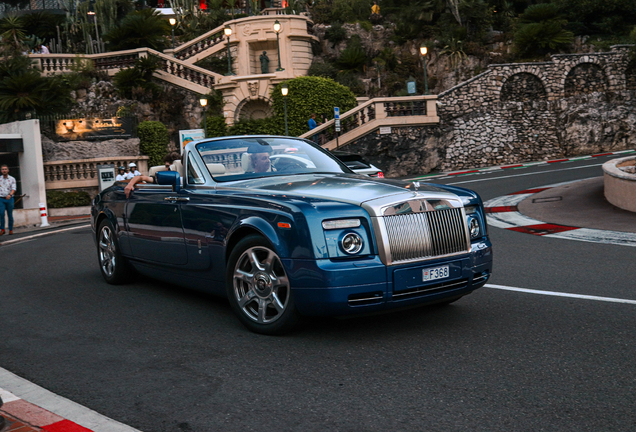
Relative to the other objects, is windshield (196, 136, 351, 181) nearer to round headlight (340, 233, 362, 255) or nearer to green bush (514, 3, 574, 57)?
round headlight (340, 233, 362, 255)

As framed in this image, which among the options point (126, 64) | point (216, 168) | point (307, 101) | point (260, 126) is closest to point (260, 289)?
point (216, 168)

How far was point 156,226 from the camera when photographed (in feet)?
22.5

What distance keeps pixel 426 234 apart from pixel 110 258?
460 centimetres

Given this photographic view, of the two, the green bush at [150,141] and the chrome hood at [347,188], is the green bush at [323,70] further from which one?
the chrome hood at [347,188]

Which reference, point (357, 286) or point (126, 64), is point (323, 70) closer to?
point (126, 64)

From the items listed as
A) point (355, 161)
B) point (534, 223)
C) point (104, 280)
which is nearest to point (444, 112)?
point (355, 161)

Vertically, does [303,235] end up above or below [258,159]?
below

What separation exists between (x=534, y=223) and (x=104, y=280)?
7898 millimetres

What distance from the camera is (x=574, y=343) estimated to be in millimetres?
4789

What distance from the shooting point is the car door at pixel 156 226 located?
644cm

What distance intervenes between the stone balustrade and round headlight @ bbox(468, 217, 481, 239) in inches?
950

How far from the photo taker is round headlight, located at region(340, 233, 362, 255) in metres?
4.88

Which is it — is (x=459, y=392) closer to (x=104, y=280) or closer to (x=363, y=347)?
(x=363, y=347)

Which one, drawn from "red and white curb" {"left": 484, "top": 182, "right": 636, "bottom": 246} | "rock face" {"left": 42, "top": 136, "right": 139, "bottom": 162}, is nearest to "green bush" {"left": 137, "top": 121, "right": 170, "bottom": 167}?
"rock face" {"left": 42, "top": 136, "right": 139, "bottom": 162}
